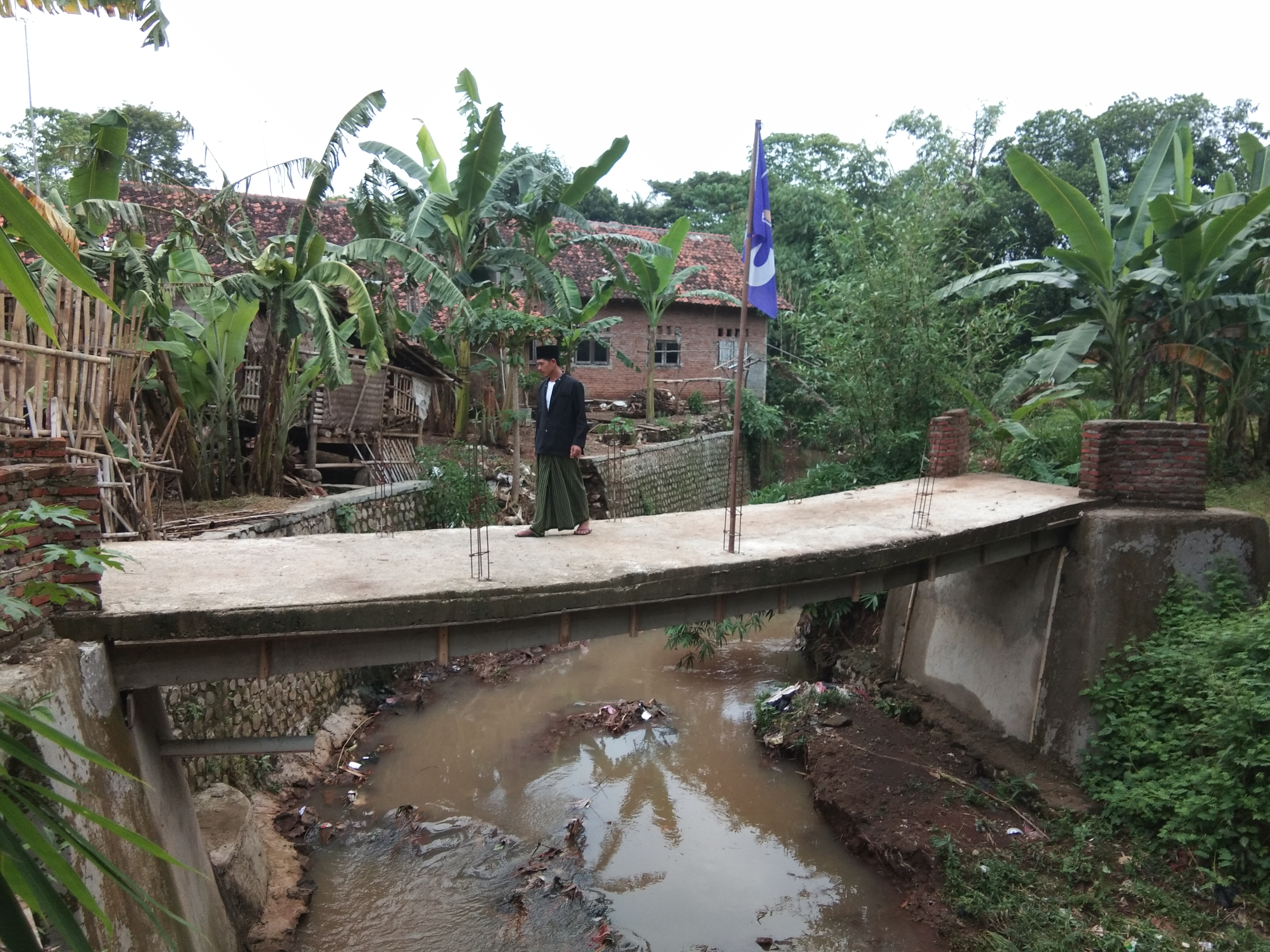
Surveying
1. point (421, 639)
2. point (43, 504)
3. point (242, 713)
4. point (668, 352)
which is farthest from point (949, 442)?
point (668, 352)

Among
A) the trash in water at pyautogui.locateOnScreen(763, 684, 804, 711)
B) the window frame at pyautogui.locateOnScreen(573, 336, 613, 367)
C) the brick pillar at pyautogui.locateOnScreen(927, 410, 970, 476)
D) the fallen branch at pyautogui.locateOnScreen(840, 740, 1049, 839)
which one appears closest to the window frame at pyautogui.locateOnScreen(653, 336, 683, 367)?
the window frame at pyautogui.locateOnScreen(573, 336, 613, 367)

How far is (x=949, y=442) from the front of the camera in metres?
10.5

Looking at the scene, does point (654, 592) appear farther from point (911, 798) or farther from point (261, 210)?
point (261, 210)

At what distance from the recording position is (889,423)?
1304 cm

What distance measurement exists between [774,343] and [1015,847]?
20.2 metres

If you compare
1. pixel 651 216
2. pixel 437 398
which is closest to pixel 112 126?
Result: pixel 437 398

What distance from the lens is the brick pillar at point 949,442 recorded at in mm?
10438

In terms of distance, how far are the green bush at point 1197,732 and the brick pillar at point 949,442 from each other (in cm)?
325

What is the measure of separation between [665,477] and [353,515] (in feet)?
25.6

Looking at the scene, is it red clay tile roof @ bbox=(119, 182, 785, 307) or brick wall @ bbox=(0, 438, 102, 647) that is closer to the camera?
brick wall @ bbox=(0, 438, 102, 647)

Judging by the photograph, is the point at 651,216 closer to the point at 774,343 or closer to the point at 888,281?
the point at 774,343

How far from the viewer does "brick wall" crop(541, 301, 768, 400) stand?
20.3 m

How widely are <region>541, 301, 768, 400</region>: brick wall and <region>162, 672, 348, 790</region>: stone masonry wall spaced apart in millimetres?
11992

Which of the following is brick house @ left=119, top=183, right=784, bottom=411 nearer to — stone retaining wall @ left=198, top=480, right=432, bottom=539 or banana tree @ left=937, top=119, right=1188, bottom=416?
stone retaining wall @ left=198, top=480, right=432, bottom=539
